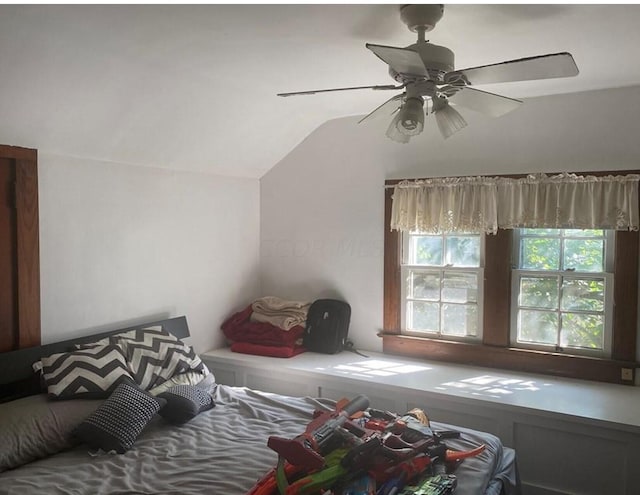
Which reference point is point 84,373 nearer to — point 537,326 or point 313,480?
point 313,480

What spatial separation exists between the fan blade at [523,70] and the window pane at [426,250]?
5.84ft

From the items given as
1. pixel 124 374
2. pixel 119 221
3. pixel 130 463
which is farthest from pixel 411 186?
pixel 130 463

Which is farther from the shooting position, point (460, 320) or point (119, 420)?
point (460, 320)

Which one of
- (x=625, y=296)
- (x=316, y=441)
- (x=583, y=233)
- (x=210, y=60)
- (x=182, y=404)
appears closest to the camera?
(x=316, y=441)

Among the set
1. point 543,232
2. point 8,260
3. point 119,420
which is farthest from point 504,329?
point 8,260

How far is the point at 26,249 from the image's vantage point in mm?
2635

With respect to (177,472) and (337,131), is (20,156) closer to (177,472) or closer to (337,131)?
(177,472)

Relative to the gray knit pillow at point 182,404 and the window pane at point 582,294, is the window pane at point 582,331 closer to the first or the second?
the window pane at point 582,294

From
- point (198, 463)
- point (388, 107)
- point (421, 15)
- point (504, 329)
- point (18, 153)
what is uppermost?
point (421, 15)

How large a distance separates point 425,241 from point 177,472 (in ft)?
7.42

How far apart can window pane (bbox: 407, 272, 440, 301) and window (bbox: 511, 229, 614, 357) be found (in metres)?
0.51

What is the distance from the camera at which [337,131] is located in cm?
387

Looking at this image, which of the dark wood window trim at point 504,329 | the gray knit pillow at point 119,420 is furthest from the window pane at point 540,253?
the gray knit pillow at point 119,420

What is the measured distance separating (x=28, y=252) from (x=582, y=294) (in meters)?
3.12
